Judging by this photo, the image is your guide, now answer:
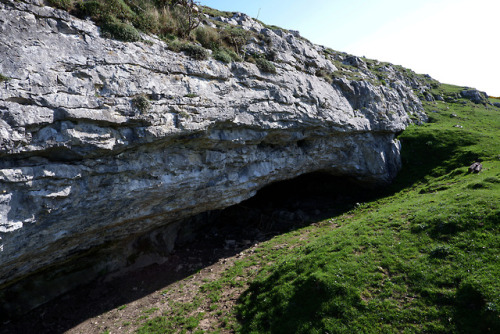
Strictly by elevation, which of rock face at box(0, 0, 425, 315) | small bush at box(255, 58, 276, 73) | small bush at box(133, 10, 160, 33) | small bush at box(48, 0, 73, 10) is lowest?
rock face at box(0, 0, 425, 315)

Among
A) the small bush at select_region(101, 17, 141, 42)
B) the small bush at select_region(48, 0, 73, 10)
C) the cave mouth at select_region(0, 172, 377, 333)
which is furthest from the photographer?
the cave mouth at select_region(0, 172, 377, 333)

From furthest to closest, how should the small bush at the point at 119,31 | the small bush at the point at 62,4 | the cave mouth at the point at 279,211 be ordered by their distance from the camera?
the cave mouth at the point at 279,211 < the small bush at the point at 119,31 < the small bush at the point at 62,4

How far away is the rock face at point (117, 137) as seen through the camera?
35.2ft

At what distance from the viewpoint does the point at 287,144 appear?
72.8ft

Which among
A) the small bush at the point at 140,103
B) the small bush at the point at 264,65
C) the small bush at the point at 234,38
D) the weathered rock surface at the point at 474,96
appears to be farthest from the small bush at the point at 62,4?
the weathered rock surface at the point at 474,96

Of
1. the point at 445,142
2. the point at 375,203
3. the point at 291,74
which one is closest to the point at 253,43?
the point at 291,74

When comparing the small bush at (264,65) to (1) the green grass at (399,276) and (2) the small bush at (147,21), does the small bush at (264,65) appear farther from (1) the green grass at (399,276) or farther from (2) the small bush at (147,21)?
(1) the green grass at (399,276)

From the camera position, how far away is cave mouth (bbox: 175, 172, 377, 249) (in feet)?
76.8

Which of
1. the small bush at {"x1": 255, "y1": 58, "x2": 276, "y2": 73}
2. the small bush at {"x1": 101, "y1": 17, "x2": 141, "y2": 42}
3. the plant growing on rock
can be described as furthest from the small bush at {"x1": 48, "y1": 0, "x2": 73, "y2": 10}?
the small bush at {"x1": 255, "y1": 58, "x2": 276, "y2": 73}

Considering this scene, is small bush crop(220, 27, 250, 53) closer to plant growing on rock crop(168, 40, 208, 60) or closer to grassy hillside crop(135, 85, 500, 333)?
plant growing on rock crop(168, 40, 208, 60)

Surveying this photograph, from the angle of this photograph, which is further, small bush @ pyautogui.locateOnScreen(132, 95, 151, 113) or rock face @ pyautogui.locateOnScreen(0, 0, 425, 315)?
small bush @ pyautogui.locateOnScreen(132, 95, 151, 113)

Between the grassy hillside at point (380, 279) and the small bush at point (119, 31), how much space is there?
1598 centimetres

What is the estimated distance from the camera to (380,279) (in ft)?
40.5

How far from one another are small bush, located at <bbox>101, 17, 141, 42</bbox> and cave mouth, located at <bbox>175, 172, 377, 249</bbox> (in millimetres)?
15665
